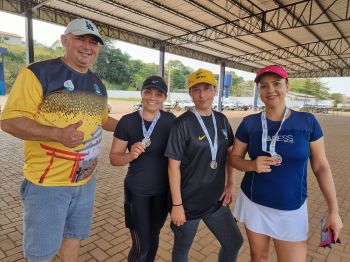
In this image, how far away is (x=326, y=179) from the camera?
1770 mm

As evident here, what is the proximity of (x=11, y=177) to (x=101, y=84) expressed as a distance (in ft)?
14.2

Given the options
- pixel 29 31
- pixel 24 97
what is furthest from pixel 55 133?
pixel 29 31

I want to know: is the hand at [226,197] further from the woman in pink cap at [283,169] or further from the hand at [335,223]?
the hand at [335,223]

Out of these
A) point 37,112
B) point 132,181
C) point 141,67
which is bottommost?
point 132,181

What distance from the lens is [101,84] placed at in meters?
2.15

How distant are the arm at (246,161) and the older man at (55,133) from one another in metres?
1.14

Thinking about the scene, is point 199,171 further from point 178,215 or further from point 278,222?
point 278,222

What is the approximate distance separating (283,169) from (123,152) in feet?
4.09

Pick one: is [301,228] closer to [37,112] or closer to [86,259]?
[37,112]

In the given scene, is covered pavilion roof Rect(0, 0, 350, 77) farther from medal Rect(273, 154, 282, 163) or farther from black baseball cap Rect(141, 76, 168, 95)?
medal Rect(273, 154, 282, 163)

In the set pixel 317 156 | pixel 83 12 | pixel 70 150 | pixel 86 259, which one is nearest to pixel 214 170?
pixel 317 156

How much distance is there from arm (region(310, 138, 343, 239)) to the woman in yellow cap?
2.17 feet

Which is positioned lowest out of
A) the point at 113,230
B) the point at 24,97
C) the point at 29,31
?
the point at 113,230

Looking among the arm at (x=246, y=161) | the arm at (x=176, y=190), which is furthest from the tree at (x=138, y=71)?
the arm at (x=176, y=190)
